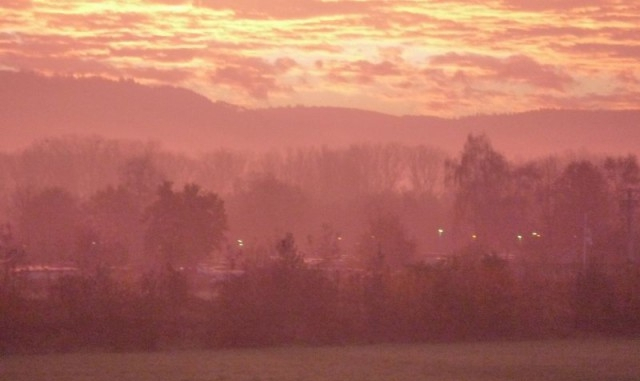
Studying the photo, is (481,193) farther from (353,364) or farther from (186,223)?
(353,364)

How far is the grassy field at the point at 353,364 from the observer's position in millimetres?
26750

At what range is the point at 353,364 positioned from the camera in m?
29.7

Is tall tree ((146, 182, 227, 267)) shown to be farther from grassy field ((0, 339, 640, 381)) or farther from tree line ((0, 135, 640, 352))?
grassy field ((0, 339, 640, 381))

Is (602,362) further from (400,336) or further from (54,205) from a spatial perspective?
(54,205)

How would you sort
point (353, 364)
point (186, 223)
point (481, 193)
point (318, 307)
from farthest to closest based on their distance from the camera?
point (481, 193)
point (186, 223)
point (318, 307)
point (353, 364)

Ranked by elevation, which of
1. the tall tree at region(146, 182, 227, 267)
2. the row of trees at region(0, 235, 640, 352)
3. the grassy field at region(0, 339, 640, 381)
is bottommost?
the grassy field at region(0, 339, 640, 381)

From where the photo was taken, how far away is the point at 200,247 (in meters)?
64.1

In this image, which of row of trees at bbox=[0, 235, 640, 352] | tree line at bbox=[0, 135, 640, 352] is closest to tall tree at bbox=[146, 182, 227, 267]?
tree line at bbox=[0, 135, 640, 352]

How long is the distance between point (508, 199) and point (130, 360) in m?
67.8

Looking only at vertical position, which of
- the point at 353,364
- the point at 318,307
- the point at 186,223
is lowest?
the point at 353,364

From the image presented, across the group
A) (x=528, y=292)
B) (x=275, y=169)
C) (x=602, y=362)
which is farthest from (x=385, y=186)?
(x=602, y=362)

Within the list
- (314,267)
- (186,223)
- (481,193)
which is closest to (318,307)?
(314,267)

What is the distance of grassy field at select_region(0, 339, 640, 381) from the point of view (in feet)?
87.8

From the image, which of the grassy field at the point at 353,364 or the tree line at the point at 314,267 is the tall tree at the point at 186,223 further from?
the grassy field at the point at 353,364
